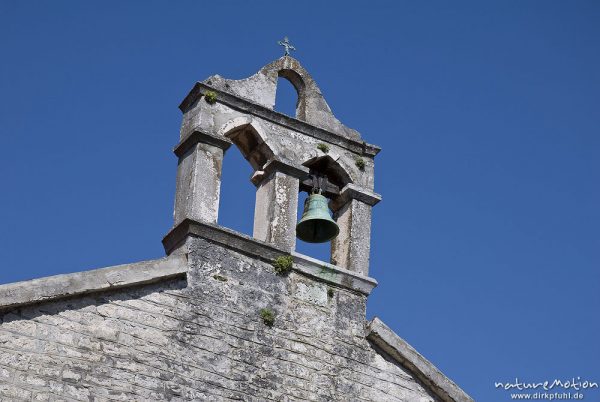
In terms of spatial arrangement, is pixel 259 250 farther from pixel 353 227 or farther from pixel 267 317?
pixel 353 227

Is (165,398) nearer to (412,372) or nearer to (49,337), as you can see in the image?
(49,337)

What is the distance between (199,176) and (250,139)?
0.97m

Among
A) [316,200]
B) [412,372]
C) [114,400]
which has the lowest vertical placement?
[114,400]

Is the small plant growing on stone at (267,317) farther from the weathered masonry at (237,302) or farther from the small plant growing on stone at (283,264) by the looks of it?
the small plant growing on stone at (283,264)

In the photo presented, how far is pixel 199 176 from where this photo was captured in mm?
13047

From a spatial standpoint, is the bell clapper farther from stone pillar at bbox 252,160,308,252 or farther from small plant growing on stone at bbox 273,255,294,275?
small plant growing on stone at bbox 273,255,294,275

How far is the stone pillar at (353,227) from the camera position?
13.6 meters

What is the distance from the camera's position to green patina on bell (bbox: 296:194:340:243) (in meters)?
13.5

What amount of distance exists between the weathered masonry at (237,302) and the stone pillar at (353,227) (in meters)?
0.01

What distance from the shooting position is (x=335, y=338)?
12984 millimetres

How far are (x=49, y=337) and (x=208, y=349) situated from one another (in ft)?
4.89

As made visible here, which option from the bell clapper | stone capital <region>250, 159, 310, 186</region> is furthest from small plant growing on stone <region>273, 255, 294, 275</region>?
stone capital <region>250, 159, 310, 186</region>

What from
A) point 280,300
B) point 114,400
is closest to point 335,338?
point 280,300

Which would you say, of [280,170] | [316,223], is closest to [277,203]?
[280,170]
